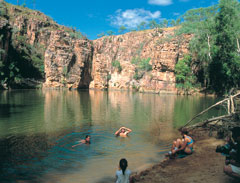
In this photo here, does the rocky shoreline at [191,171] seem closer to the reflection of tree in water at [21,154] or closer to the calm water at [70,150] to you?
the calm water at [70,150]

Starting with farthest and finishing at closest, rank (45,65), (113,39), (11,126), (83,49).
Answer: (113,39), (83,49), (45,65), (11,126)

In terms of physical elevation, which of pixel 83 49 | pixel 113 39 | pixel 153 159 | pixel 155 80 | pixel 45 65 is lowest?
pixel 153 159

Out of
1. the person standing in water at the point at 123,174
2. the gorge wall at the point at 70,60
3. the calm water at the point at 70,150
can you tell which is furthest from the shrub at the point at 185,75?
the person standing in water at the point at 123,174

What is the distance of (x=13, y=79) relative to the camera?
235 ft

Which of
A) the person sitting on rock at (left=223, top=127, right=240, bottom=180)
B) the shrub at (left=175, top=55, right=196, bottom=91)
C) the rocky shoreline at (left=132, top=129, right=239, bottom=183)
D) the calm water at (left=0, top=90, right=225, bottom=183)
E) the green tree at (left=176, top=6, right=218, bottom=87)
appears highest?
the green tree at (left=176, top=6, right=218, bottom=87)

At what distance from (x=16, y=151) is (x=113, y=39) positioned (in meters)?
119

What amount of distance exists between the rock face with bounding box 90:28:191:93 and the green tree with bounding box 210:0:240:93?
25434mm

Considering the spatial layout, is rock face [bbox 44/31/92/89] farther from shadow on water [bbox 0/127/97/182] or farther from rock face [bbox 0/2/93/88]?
shadow on water [bbox 0/127/97/182]

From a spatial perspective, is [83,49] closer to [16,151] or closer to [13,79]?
[13,79]

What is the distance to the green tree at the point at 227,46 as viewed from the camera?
37.1 meters

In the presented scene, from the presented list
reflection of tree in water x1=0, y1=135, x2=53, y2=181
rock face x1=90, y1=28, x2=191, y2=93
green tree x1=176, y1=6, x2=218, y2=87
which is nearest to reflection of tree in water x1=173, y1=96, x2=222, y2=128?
reflection of tree in water x1=0, y1=135, x2=53, y2=181

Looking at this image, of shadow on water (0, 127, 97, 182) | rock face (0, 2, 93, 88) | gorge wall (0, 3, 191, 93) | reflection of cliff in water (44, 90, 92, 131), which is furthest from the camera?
rock face (0, 2, 93, 88)

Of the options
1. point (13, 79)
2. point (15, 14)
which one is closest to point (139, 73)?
point (13, 79)

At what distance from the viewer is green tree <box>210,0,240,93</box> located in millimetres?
37094
